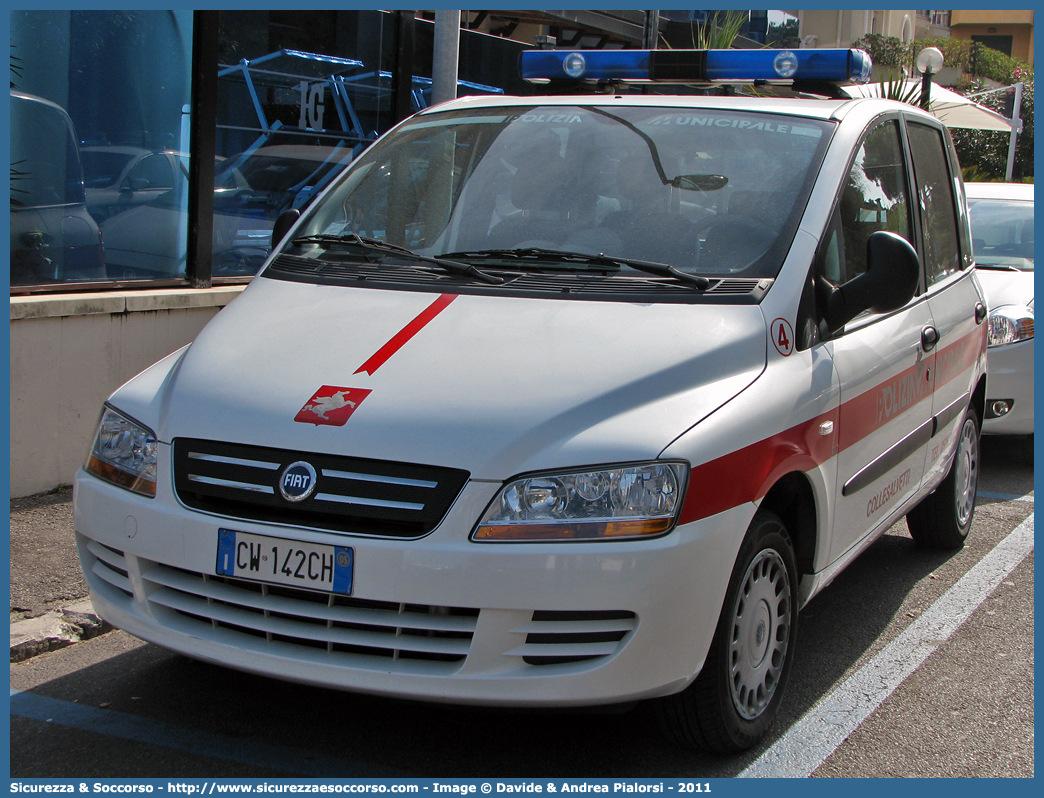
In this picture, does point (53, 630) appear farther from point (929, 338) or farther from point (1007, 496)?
point (1007, 496)

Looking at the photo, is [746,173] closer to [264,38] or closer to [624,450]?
[624,450]

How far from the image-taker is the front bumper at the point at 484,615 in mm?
2754

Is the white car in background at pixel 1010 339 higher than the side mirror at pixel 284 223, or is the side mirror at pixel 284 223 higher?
the side mirror at pixel 284 223

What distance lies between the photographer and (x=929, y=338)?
14.6ft

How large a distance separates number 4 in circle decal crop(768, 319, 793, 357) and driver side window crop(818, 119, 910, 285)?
1.04 feet

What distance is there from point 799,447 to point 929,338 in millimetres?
1421

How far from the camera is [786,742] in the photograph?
3449 millimetres

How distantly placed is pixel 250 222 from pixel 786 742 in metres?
5.55

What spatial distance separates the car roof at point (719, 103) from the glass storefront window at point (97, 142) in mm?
2792

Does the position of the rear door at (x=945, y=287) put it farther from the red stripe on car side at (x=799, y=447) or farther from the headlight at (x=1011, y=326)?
the headlight at (x=1011, y=326)

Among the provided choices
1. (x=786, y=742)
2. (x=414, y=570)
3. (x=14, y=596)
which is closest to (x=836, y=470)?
(x=786, y=742)

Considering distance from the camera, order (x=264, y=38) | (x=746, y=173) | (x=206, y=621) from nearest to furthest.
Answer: (x=206, y=621) < (x=746, y=173) < (x=264, y=38)

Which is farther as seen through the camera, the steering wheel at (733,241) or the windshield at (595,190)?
the windshield at (595,190)

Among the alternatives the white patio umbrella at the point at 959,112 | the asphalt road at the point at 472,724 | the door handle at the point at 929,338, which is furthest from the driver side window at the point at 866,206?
the white patio umbrella at the point at 959,112
